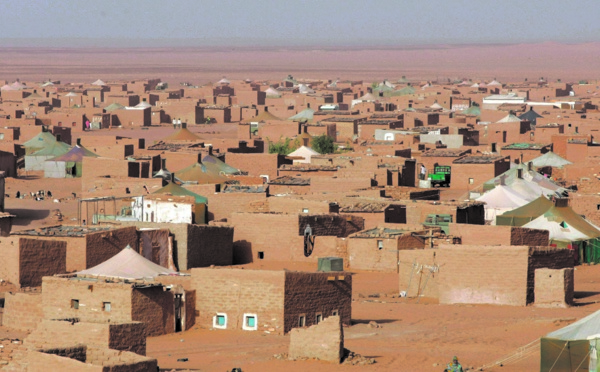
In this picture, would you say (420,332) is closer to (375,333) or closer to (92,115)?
(375,333)

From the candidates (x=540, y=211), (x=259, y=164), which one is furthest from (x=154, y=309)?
(x=259, y=164)

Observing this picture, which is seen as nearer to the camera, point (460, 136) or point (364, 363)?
point (364, 363)

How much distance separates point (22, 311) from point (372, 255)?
856 centimetres

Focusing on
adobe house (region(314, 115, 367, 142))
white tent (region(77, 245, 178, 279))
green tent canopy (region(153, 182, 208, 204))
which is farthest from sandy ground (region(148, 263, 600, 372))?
adobe house (region(314, 115, 367, 142))

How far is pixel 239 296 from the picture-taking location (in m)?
20.3

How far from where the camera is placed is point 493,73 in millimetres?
169000

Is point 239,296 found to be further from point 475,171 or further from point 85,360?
point 475,171

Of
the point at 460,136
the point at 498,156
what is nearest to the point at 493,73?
the point at 460,136

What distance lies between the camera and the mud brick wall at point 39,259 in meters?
23.6

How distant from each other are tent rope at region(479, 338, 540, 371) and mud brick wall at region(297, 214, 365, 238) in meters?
9.72

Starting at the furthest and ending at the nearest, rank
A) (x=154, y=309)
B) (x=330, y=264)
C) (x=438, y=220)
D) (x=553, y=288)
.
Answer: (x=438, y=220) < (x=553, y=288) < (x=330, y=264) < (x=154, y=309)

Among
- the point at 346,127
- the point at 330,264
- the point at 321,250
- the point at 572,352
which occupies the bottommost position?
the point at 346,127

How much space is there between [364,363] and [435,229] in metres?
10.7

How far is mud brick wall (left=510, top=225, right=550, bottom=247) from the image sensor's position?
1066 inches
